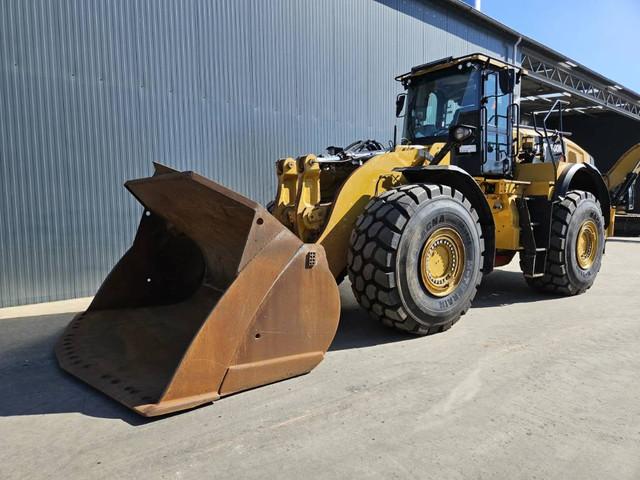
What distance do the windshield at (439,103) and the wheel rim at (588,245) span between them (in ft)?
7.43

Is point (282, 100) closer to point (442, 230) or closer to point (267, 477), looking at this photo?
point (442, 230)

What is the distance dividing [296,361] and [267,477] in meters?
1.13

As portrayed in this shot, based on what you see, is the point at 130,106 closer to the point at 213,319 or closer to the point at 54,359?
the point at 54,359

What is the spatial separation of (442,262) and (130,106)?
16.5 feet

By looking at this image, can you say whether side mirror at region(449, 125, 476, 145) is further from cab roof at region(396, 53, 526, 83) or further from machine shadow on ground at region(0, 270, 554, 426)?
machine shadow on ground at region(0, 270, 554, 426)

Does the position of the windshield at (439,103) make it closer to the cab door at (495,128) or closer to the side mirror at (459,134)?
the cab door at (495,128)

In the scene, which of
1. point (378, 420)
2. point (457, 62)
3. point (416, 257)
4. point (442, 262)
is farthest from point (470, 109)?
point (378, 420)

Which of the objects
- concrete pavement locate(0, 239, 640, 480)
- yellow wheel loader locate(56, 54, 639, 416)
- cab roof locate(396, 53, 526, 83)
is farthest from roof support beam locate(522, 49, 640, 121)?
concrete pavement locate(0, 239, 640, 480)

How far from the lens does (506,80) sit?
214 inches

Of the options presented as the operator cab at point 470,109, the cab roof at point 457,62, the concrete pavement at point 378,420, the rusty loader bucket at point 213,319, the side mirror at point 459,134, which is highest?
the cab roof at point 457,62

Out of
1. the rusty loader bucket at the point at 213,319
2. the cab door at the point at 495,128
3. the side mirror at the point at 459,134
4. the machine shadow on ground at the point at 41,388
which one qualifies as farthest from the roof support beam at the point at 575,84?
the machine shadow on ground at the point at 41,388

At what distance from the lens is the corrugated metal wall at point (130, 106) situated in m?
6.07

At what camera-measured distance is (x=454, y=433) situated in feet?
8.66

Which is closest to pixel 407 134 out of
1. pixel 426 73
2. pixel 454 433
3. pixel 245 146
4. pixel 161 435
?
pixel 426 73
